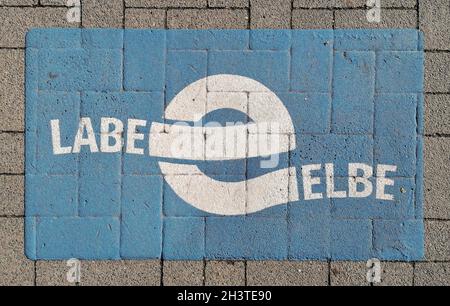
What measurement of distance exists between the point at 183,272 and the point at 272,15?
2108mm

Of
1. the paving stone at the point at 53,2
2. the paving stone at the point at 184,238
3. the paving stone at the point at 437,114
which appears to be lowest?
the paving stone at the point at 184,238

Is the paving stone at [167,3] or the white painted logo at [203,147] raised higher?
the paving stone at [167,3]

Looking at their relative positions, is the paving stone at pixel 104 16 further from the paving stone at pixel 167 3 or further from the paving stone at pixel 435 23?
the paving stone at pixel 435 23

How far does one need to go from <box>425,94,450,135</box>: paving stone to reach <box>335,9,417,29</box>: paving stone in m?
0.60

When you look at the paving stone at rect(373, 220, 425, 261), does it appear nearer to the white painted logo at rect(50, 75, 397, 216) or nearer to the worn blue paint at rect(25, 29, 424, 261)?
the worn blue paint at rect(25, 29, 424, 261)

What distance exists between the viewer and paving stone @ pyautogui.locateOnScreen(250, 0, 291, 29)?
3.80m

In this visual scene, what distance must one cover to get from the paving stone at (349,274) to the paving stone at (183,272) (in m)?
1.03

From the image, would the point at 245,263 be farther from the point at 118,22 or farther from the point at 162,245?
the point at 118,22

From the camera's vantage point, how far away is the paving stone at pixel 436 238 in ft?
12.4

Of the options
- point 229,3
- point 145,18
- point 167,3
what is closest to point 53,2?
point 145,18

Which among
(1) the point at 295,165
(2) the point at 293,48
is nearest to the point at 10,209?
(1) the point at 295,165

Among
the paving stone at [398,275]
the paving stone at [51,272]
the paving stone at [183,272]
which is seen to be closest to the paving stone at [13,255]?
the paving stone at [51,272]

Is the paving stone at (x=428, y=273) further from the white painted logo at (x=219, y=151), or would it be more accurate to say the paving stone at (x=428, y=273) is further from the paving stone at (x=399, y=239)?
the white painted logo at (x=219, y=151)
